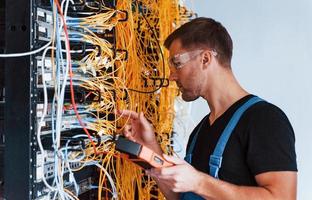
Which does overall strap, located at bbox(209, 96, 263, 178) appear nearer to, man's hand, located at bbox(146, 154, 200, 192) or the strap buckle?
the strap buckle

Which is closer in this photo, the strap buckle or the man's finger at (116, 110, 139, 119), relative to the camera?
the strap buckle

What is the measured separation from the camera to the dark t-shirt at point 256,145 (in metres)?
1.08

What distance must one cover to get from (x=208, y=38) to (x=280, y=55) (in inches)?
48.2

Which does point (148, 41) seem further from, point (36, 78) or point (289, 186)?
point (289, 186)

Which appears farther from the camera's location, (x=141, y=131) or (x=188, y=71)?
(x=141, y=131)

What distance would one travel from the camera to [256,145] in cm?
111

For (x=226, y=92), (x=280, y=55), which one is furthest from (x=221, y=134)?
(x=280, y=55)

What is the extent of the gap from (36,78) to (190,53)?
49cm

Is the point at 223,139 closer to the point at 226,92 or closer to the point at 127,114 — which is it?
the point at 226,92

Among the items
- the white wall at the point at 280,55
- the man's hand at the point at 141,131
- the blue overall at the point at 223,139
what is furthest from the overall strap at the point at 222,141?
the white wall at the point at 280,55

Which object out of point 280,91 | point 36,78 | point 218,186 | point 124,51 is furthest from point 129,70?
point 280,91

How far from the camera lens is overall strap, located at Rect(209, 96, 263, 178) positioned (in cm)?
118

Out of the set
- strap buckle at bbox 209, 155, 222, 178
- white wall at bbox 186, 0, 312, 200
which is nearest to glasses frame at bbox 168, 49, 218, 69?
strap buckle at bbox 209, 155, 222, 178

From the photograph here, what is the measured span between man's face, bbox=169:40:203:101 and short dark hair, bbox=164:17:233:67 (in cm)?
2
